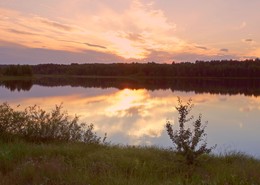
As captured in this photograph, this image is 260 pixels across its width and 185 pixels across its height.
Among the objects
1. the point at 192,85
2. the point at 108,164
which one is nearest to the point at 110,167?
the point at 108,164

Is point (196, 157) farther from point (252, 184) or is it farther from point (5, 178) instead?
point (5, 178)

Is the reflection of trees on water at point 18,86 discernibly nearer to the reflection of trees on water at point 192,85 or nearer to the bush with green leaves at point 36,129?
the reflection of trees on water at point 192,85

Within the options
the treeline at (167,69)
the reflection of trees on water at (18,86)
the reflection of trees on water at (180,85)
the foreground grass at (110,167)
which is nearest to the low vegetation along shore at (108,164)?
the foreground grass at (110,167)

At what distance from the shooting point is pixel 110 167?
24.6ft

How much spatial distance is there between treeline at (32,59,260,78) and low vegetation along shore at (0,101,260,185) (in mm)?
115544

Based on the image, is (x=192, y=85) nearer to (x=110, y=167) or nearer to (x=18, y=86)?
(x=18, y=86)

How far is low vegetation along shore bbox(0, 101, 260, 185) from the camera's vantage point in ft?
21.4

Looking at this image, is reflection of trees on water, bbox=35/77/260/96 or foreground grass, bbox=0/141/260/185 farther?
reflection of trees on water, bbox=35/77/260/96

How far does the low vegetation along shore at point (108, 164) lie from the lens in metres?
6.53

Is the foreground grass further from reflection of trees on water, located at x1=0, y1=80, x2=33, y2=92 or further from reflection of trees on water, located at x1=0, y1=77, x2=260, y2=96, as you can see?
reflection of trees on water, located at x1=0, y1=80, x2=33, y2=92

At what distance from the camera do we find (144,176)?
7.16 m

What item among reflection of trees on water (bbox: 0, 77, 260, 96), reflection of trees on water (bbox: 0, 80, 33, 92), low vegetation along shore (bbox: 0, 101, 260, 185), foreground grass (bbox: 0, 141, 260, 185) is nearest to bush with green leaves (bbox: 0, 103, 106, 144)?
low vegetation along shore (bbox: 0, 101, 260, 185)

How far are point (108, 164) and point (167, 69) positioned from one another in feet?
424

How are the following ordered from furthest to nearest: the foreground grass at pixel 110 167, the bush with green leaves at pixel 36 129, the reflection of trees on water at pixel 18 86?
1. the reflection of trees on water at pixel 18 86
2. the bush with green leaves at pixel 36 129
3. the foreground grass at pixel 110 167
